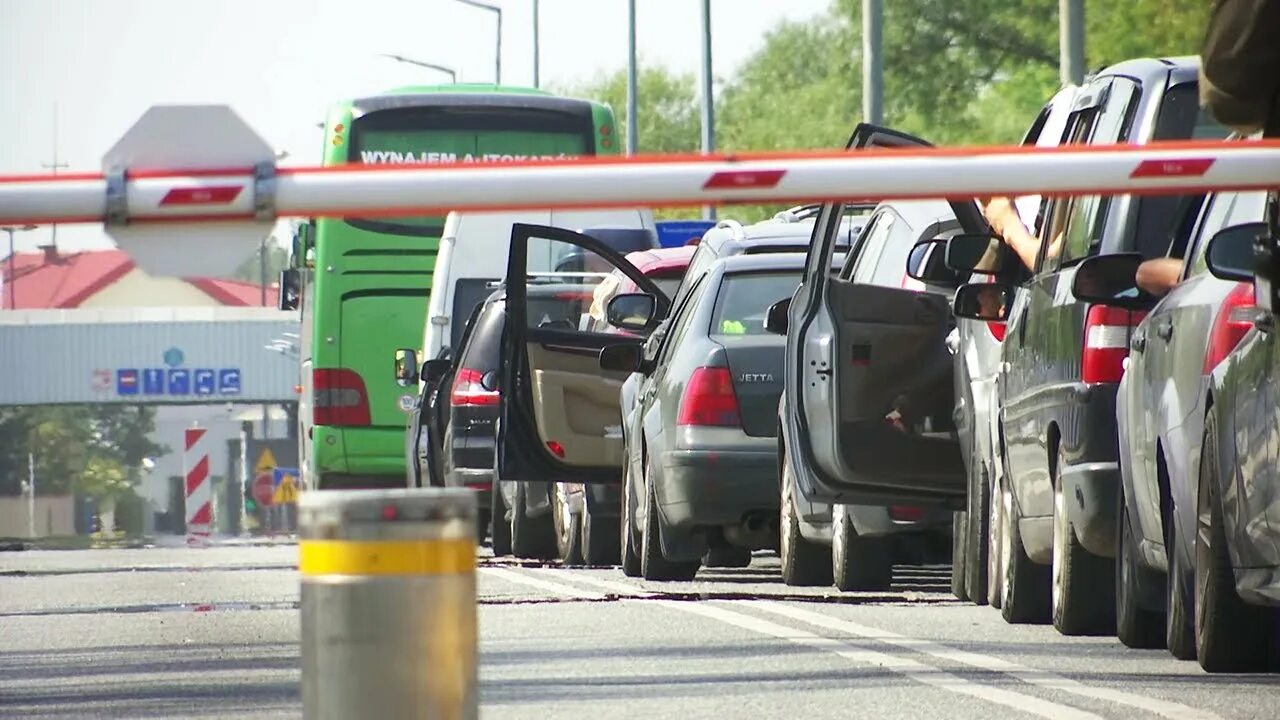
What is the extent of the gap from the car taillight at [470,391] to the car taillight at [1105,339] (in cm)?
1199

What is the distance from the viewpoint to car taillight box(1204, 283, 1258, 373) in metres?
8.88

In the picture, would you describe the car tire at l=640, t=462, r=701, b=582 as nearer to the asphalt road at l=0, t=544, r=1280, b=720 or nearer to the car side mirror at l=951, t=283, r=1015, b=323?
the asphalt road at l=0, t=544, r=1280, b=720

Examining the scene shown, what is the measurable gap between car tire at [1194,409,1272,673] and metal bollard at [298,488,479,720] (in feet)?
14.6

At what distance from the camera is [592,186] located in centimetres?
701

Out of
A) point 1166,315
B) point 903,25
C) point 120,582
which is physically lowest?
point 120,582

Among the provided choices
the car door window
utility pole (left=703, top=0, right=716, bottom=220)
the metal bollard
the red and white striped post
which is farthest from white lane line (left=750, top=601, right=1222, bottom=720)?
utility pole (left=703, top=0, right=716, bottom=220)

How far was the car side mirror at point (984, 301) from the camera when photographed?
40.2ft

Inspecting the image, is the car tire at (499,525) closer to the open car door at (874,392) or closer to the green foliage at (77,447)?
the open car door at (874,392)

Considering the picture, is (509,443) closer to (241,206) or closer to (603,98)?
(241,206)

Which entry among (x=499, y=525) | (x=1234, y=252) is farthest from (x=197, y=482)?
(x=1234, y=252)

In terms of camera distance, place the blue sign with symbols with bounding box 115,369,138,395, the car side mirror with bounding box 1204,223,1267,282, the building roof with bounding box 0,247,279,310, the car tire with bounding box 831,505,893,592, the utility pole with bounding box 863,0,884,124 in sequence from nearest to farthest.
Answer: the car side mirror with bounding box 1204,223,1267,282 → the car tire with bounding box 831,505,893,592 → the utility pole with bounding box 863,0,884,124 → the blue sign with symbols with bounding box 115,369,138,395 → the building roof with bounding box 0,247,279,310

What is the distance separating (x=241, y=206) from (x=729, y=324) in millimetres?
8816

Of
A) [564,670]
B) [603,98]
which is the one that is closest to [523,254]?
[564,670]

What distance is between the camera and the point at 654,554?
16.4 m
